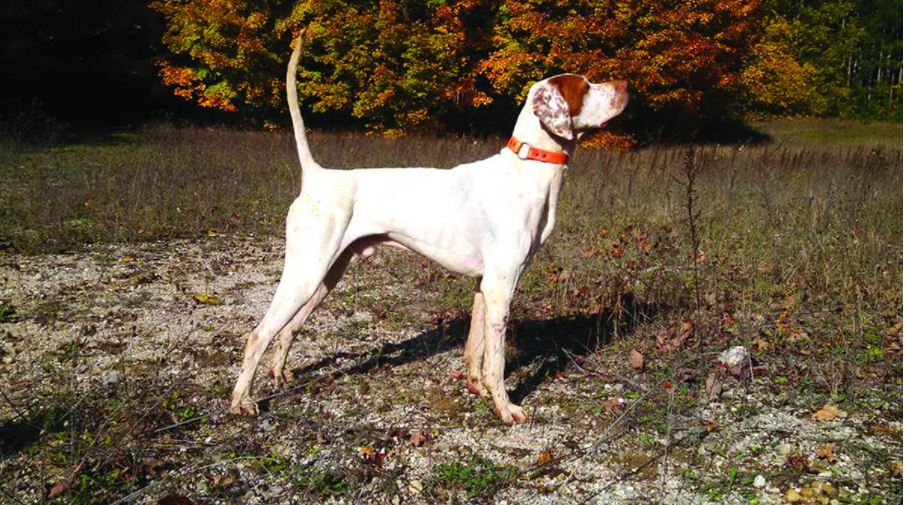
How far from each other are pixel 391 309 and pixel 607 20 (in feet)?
41.8

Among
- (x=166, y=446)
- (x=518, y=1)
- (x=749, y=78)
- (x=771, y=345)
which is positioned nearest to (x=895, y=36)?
(x=749, y=78)

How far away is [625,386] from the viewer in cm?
429

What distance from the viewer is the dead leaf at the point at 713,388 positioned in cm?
406

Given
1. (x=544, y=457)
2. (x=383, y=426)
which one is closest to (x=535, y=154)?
(x=544, y=457)

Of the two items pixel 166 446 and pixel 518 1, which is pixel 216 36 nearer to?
pixel 518 1

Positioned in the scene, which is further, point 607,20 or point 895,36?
point 895,36

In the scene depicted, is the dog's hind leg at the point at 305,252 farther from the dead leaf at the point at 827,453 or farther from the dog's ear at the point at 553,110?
the dead leaf at the point at 827,453

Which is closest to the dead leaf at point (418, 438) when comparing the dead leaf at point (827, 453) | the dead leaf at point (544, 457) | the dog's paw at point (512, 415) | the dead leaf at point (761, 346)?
the dog's paw at point (512, 415)

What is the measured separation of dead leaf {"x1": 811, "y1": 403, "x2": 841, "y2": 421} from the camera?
12.6ft

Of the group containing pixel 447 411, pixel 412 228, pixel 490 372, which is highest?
pixel 412 228

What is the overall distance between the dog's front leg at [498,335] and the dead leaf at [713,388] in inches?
40.9

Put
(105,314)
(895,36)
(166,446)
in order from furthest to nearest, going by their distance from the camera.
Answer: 1. (895,36)
2. (105,314)
3. (166,446)

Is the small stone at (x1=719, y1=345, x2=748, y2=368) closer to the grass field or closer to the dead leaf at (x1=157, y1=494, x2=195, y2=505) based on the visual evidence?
the grass field

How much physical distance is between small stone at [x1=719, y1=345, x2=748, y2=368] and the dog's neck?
5.58 feet
